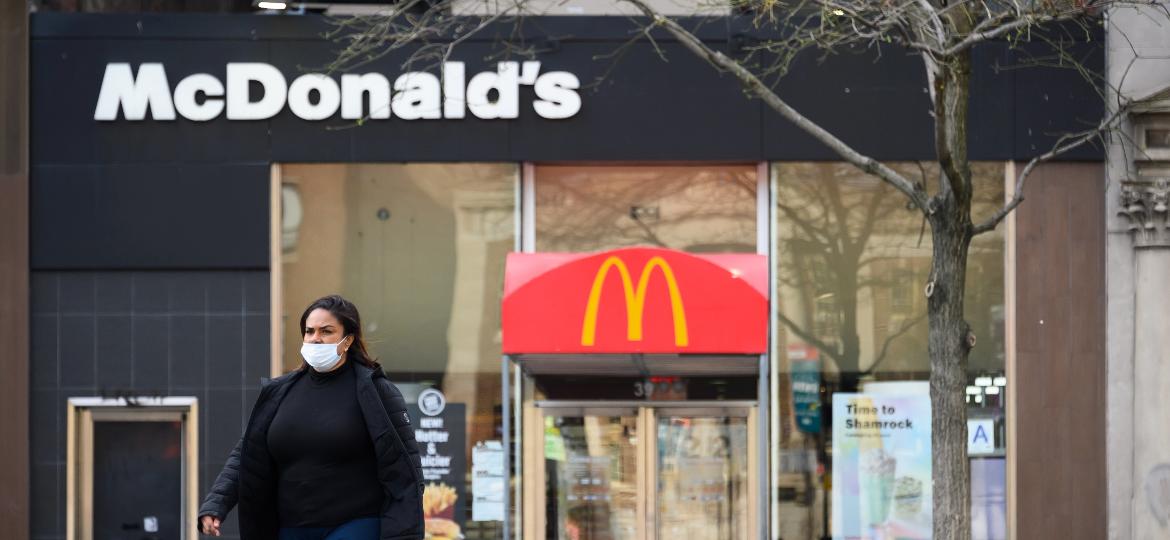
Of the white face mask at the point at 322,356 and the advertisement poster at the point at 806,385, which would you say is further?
the advertisement poster at the point at 806,385

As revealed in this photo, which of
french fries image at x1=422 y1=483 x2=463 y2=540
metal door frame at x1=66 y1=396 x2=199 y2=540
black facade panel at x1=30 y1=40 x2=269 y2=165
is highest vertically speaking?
black facade panel at x1=30 y1=40 x2=269 y2=165

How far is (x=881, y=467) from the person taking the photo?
12305 mm

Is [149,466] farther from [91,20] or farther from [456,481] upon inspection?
[91,20]

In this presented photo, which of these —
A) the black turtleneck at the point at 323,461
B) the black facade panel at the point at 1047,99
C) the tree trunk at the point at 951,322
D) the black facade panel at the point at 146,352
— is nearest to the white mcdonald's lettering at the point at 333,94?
the black facade panel at the point at 146,352

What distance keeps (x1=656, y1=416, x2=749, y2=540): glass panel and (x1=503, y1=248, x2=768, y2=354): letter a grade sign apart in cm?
189

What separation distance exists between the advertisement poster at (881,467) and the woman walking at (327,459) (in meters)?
6.86

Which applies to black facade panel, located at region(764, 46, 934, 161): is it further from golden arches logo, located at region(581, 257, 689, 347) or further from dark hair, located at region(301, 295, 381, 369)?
dark hair, located at region(301, 295, 381, 369)

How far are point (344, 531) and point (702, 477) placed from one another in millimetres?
6746

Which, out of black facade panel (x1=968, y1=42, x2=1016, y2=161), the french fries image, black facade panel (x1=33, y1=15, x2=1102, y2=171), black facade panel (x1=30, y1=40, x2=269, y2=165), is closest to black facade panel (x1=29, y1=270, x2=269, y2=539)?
black facade panel (x1=30, y1=40, x2=269, y2=165)

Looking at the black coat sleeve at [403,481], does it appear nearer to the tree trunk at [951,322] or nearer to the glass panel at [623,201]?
the tree trunk at [951,322]

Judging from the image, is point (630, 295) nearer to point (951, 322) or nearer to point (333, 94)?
point (951, 322)

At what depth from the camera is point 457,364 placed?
40.3 feet

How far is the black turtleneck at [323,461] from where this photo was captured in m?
5.86

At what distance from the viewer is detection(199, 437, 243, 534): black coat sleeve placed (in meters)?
5.83
